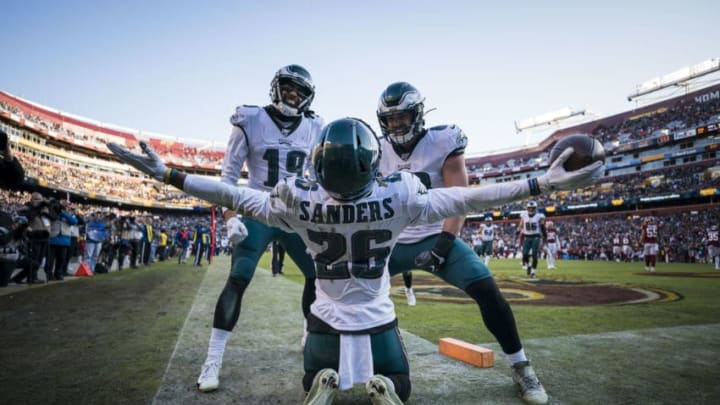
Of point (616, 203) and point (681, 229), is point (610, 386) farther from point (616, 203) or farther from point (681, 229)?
point (616, 203)

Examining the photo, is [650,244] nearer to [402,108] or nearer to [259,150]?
[402,108]

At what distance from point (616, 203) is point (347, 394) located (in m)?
44.6

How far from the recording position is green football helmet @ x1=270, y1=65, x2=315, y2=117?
Result: 11.2ft

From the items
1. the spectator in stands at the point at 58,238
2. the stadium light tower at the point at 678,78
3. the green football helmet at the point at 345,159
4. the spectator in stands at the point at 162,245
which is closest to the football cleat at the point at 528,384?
the green football helmet at the point at 345,159

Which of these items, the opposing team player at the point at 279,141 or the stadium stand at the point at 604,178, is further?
the stadium stand at the point at 604,178

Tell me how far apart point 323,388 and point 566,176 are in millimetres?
1600

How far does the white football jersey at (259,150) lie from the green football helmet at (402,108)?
0.86 m

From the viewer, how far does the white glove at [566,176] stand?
196 centimetres

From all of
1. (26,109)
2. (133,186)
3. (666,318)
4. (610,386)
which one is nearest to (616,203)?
(666,318)

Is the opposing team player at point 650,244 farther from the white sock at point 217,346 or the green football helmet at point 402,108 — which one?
the white sock at point 217,346

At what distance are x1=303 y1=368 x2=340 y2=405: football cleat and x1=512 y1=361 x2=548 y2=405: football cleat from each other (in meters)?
1.27

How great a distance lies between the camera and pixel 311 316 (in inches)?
88.8

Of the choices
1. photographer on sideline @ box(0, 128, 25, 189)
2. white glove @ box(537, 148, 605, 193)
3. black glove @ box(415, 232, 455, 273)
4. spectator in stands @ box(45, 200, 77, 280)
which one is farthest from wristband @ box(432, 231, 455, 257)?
spectator in stands @ box(45, 200, 77, 280)

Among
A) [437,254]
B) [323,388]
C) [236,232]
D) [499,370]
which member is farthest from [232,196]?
[499,370]
